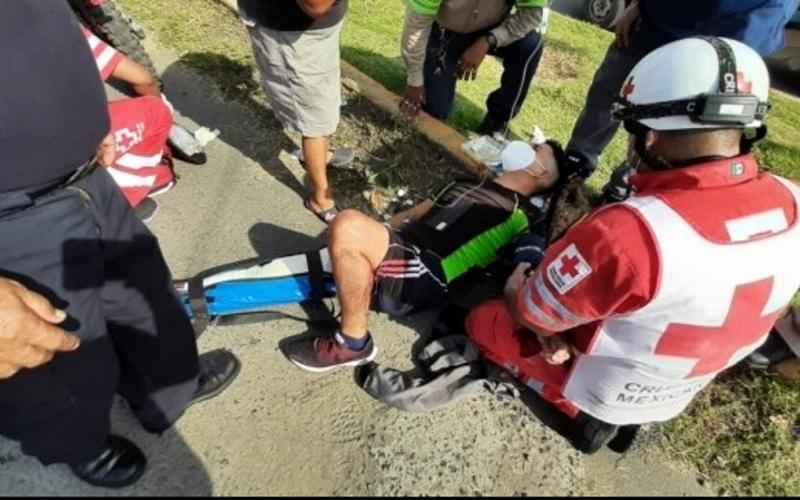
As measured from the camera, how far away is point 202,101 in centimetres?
432

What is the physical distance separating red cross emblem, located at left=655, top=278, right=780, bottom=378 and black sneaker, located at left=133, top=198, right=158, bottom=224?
276cm

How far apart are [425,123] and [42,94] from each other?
276 centimetres

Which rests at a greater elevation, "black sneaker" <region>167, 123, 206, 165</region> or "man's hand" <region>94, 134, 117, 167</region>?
"man's hand" <region>94, 134, 117, 167</region>

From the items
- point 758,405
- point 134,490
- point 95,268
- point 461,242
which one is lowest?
point 134,490

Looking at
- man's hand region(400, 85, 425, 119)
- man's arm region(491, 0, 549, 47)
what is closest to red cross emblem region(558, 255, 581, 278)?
man's arm region(491, 0, 549, 47)

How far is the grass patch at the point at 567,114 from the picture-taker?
2.59 m

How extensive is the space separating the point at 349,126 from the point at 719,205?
288 centimetres

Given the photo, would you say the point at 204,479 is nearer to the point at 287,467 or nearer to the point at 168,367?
the point at 287,467

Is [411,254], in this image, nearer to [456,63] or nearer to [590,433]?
[590,433]

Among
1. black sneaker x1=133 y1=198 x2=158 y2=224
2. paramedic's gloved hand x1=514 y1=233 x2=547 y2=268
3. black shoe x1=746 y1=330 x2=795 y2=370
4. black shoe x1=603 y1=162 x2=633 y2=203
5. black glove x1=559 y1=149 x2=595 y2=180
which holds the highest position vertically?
black glove x1=559 y1=149 x2=595 y2=180

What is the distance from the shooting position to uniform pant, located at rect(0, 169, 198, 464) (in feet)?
5.83

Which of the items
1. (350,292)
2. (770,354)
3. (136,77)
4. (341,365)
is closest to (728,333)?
(770,354)

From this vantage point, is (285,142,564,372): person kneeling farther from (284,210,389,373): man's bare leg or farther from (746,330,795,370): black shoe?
(746,330,795,370): black shoe

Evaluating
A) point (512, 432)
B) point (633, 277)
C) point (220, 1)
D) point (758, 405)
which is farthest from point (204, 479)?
point (220, 1)
